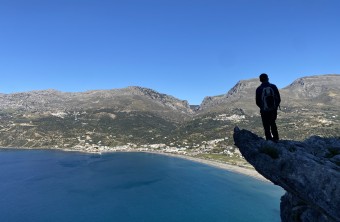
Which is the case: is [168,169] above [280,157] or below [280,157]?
below

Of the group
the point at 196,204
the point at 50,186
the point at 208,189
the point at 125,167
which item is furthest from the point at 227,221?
the point at 125,167

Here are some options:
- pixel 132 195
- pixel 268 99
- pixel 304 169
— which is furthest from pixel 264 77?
pixel 132 195

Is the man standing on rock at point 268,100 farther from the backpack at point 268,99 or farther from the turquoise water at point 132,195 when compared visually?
the turquoise water at point 132,195

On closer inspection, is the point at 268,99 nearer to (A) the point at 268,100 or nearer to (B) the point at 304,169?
(A) the point at 268,100

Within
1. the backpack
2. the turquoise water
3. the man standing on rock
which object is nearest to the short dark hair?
the man standing on rock

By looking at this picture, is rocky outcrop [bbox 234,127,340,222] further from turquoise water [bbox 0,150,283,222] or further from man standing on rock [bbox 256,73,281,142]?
turquoise water [bbox 0,150,283,222]

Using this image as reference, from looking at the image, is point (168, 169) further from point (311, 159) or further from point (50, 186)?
point (311, 159)

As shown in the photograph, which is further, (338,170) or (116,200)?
(116,200)
